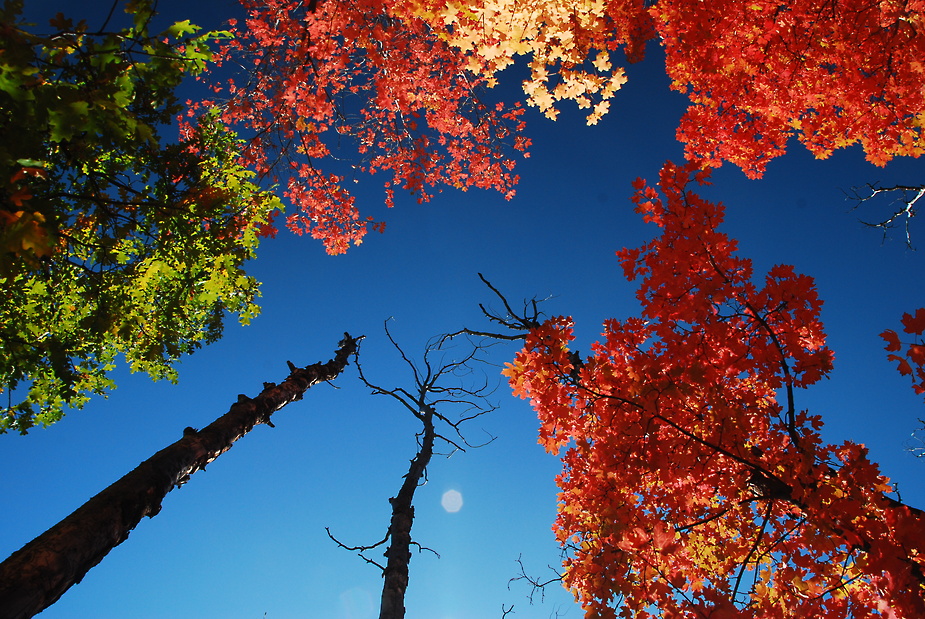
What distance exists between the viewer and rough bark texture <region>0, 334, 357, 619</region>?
2.03 meters

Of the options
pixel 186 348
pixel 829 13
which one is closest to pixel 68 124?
pixel 186 348

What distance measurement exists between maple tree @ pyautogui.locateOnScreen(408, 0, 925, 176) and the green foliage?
9.99 feet

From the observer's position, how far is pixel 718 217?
360 cm

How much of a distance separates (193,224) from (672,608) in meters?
6.87

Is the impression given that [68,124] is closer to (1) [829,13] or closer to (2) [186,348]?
(2) [186,348]

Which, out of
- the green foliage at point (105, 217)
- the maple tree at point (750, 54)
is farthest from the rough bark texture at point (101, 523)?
the maple tree at point (750, 54)

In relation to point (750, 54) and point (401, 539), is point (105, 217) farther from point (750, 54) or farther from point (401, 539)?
point (750, 54)

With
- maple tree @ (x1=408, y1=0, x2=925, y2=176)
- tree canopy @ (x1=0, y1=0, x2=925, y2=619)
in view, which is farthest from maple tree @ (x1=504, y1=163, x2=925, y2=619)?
maple tree @ (x1=408, y1=0, x2=925, y2=176)

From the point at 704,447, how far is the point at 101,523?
4.54m

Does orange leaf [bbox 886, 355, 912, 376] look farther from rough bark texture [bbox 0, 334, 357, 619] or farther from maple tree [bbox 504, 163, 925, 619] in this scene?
rough bark texture [bbox 0, 334, 357, 619]

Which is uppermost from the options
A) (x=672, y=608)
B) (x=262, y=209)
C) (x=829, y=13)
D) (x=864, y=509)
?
(x=829, y=13)

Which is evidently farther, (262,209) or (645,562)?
(262,209)

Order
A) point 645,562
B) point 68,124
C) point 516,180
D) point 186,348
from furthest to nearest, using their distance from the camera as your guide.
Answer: point 516,180
point 186,348
point 645,562
point 68,124

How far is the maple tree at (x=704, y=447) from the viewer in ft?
10.4
